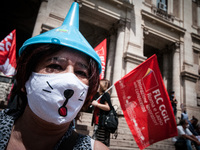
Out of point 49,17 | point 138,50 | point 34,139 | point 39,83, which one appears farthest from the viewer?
point 138,50

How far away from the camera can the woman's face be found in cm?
115

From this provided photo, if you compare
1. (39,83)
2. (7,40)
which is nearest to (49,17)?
(7,40)

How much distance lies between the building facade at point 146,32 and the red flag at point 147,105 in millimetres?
4564

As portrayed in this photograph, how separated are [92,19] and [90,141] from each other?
10.3 meters

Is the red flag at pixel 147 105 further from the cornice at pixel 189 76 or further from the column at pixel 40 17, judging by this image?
the cornice at pixel 189 76

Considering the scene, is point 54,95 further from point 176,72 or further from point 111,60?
point 176,72

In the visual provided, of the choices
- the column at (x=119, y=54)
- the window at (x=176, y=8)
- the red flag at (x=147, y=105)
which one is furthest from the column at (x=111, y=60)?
the window at (x=176, y=8)

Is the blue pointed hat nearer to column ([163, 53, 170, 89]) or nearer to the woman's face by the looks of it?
the woman's face

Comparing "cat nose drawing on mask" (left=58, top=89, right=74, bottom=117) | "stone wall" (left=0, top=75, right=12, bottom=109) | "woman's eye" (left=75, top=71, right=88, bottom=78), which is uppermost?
"stone wall" (left=0, top=75, right=12, bottom=109)

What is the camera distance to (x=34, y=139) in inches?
40.7

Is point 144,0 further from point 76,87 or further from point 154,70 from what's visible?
point 76,87

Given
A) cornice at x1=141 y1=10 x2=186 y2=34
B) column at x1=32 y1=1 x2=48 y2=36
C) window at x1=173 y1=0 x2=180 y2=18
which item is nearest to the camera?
column at x1=32 y1=1 x2=48 y2=36

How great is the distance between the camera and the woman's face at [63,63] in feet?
3.76

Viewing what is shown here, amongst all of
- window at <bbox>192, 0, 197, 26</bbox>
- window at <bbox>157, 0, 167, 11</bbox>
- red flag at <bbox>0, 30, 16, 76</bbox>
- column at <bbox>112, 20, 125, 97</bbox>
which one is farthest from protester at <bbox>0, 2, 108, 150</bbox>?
window at <bbox>192, 0, 197, 26</bbox>
